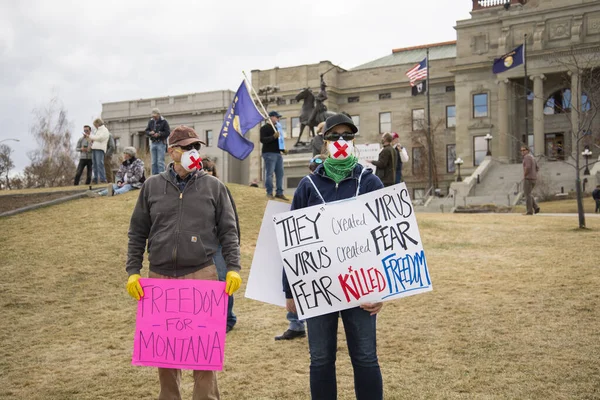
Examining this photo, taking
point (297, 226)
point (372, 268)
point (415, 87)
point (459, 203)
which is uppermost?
point (415, 87)

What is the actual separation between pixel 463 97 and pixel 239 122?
140 feet

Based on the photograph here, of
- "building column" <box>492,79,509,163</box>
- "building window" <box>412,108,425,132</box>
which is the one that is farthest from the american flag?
"building window" <box>412,108,425,132</box>

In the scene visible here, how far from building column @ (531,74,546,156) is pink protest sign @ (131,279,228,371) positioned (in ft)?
159

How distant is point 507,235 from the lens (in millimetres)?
15898

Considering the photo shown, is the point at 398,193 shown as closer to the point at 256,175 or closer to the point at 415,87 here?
the point at 415,87

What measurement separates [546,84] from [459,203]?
23.1 metres

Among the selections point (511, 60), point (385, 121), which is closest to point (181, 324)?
point (511, 60)

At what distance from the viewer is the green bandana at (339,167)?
13.7ft

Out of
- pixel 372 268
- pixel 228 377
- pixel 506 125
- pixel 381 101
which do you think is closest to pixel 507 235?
pixel 228 377

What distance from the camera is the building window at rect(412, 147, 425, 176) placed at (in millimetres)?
58025

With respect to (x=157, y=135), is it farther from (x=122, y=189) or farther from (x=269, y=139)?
(x=269, y=139)

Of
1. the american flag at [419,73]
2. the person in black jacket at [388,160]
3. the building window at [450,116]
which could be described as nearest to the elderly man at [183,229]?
the person in black jacket at [388,160]

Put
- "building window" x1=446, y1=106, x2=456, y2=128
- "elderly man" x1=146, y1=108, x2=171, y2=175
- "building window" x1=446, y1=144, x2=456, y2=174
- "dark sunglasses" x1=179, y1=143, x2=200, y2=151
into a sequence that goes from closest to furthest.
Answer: "dark sunglasses" x1=179, y1=143, x2=200, y2=151 < "elderly man" x1=146, y1=108, x2=171, y2=175 < "building window" x1=446, y1=144, x2=456, y2=174 < "building window" x1=446, y1=106, x2=456, y2=128

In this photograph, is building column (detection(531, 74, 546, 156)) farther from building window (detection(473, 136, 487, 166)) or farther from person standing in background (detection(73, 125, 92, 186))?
person standing in background (detection(73, 125, 92, 186))
